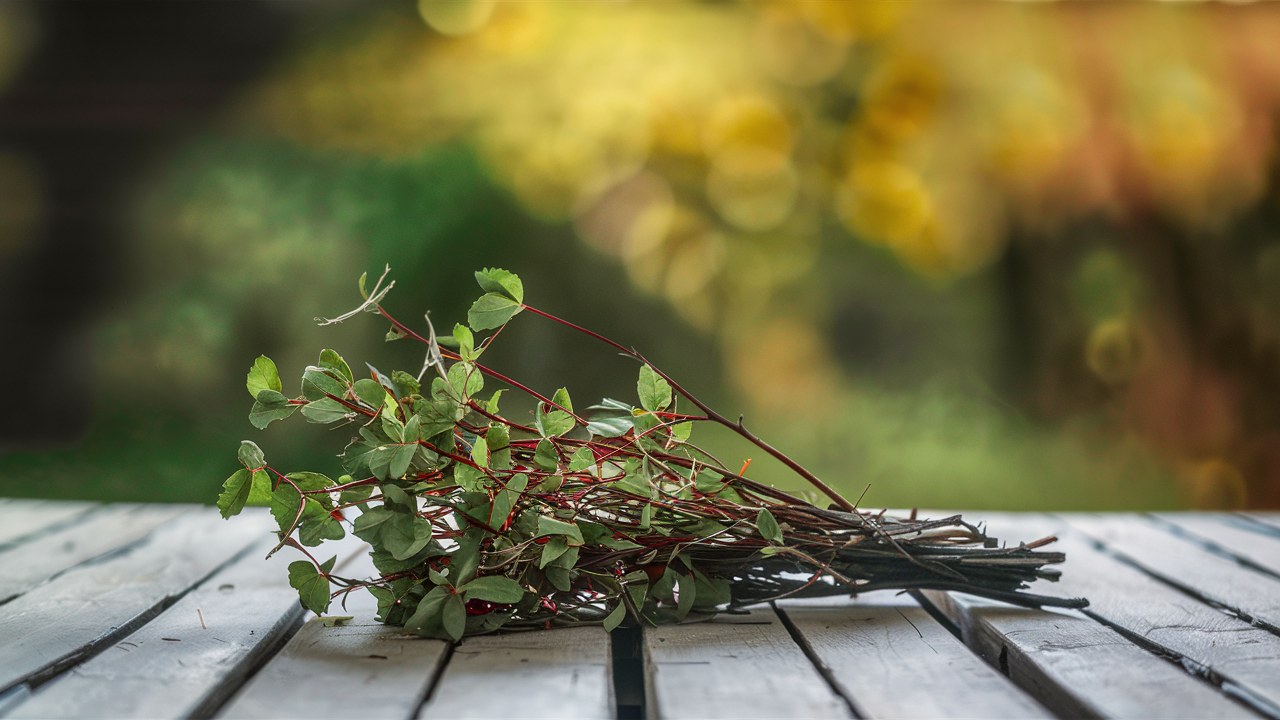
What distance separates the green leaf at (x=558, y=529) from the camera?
736 mm

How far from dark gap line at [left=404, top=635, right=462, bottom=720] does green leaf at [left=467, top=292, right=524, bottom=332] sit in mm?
320

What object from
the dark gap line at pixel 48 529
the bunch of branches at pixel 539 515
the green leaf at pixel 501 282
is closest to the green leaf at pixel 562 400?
the bunch of branches at pixel 539 515

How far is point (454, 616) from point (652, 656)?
20cm

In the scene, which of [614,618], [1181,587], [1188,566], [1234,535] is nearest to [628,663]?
[614,618]

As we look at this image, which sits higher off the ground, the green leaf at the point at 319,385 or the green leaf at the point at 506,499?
the green leaf at the point at 319,385

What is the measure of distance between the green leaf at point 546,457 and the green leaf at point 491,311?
13 cm

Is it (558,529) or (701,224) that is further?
(701,224)

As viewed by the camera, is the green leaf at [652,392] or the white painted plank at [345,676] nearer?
the white painted plank at [345,676]

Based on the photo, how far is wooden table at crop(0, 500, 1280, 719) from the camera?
664mm

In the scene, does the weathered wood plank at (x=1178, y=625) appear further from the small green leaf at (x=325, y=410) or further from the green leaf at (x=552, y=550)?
the small green leaf at (x=325, y=410)

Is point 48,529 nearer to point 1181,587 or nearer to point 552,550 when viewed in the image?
point 552,550

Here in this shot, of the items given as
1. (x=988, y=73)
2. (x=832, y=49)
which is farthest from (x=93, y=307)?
(x=988, y=73)

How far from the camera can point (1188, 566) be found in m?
1.14

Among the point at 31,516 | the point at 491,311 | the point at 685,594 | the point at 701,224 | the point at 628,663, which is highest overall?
the point at 701,224
